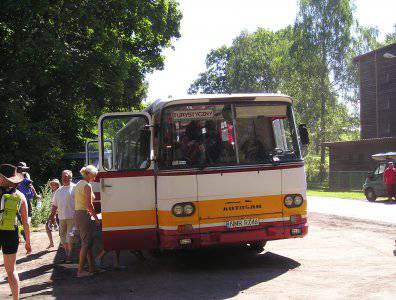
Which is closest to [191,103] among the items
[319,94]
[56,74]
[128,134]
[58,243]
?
Answer: [128,134]

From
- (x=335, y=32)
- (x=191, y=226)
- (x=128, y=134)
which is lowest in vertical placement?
(x=191, y=226)

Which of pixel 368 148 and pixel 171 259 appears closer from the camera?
pixel 171 259

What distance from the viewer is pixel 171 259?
10.6m

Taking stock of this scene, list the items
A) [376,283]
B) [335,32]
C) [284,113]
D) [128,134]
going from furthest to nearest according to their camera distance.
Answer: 1. [335,32]
2. [128,134]
3. [284,113]
4. [376,283]

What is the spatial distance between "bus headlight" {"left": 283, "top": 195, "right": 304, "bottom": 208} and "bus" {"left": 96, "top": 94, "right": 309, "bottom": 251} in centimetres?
2

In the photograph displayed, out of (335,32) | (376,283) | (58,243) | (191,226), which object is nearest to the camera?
(376,283)

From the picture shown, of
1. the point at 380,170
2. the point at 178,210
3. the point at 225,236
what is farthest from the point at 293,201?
the point at 380,170

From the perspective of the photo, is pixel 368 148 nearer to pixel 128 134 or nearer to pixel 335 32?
pixel 335 32

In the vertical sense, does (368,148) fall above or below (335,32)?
below

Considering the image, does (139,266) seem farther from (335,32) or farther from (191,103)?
(335,32)

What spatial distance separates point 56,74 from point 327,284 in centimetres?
1938

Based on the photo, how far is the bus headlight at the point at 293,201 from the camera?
349 inches

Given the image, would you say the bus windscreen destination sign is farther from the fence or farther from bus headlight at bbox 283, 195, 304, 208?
the fence

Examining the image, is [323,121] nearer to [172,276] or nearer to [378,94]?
[378,94]
